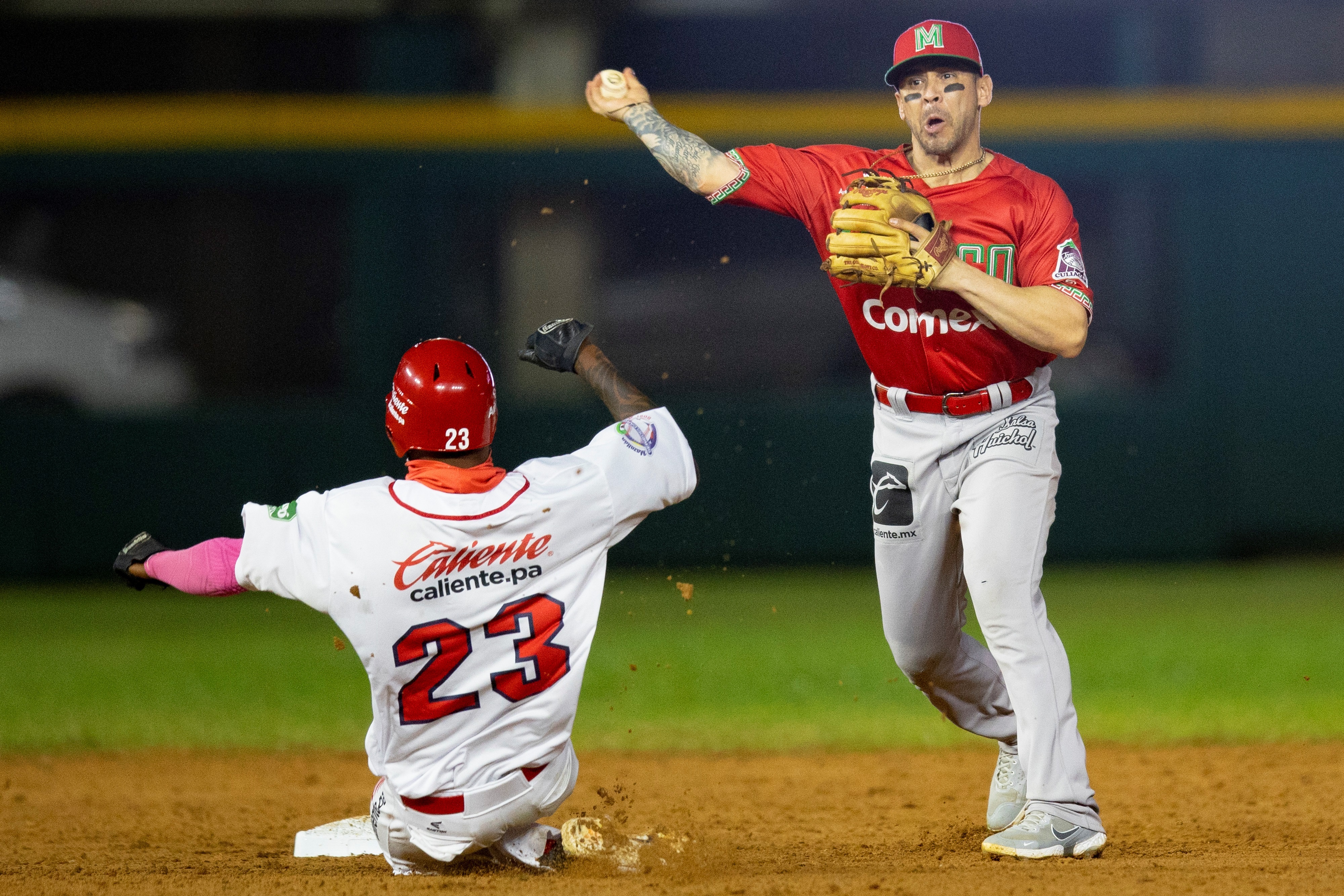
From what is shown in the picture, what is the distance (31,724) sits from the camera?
20.8 ft

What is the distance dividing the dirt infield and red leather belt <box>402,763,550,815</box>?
173mm

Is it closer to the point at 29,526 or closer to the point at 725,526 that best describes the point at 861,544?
the point at 725,526

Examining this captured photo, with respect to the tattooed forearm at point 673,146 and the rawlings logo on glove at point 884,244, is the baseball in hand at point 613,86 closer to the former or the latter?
the tattooed forearm at point 673,146

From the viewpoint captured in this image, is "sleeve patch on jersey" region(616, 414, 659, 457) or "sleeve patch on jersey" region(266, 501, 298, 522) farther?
"sleeve patch on jersey" region(616, 414, 659, 457)

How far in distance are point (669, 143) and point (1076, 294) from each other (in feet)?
3.83

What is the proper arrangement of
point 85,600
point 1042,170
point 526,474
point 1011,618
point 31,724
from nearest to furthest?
1. point 526,474
2. point 1011,618
3. point 31,724
4. point 85,600
5. point 1042,170

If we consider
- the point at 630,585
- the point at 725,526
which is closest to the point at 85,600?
the point at 630,585

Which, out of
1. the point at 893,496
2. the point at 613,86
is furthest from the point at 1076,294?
the point at 613,86

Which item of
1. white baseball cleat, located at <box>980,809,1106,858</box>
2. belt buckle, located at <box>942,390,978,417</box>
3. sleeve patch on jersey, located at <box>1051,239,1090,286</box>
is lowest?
white baseball cleat, located at <box>980,809,1106,858</box>

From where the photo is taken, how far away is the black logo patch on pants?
3.87m

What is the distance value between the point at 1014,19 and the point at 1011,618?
8142 mm

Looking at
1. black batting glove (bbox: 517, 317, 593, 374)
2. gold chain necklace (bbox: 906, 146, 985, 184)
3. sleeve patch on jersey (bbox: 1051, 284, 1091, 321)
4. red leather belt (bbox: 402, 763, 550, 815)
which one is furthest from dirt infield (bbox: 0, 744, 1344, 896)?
gold chain necklace (bbox: 906, 146, 985, 184)

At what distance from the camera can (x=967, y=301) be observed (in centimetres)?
364

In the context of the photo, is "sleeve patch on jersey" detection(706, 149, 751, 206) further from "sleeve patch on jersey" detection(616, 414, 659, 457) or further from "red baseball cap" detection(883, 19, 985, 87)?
"sleeve patch on jersey" detection(616, 414, 659, 457)
